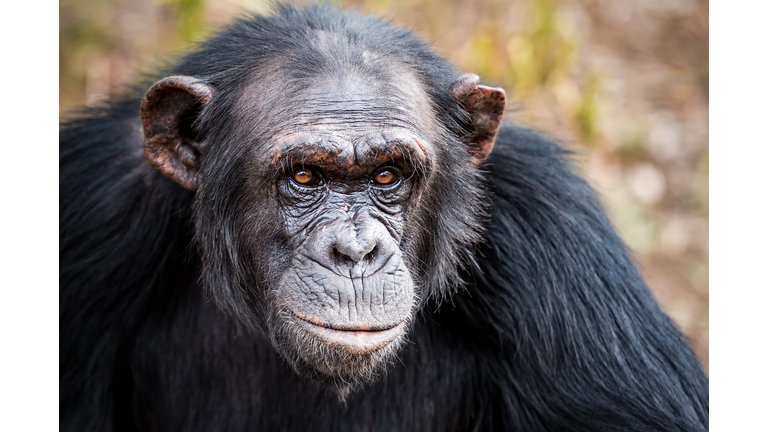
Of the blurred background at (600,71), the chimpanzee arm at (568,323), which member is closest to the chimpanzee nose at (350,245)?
the chimpanzee arm at (568,323)

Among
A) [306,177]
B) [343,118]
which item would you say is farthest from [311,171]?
[343,118]

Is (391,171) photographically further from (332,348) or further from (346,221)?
(332,348)

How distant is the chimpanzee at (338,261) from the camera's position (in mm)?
3400

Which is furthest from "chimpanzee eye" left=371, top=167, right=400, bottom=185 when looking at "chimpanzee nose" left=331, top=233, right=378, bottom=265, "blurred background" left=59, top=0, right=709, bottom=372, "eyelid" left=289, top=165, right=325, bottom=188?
"blurred background" left=59, top=0, right=709, bottom=372

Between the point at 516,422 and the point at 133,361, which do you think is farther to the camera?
the point at 133,361

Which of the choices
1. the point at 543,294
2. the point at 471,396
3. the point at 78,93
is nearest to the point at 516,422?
the point at 471,396

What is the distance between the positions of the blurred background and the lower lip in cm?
396

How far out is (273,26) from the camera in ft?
12.8

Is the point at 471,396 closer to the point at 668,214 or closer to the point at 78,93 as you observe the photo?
the point at 668,214

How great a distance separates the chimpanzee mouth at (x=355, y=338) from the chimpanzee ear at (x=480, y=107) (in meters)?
1.16

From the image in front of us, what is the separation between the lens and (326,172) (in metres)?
3.41

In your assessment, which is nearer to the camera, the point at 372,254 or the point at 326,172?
the point at 372,254

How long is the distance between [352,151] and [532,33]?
4.97 metres

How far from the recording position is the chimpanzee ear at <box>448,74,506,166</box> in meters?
3.76
